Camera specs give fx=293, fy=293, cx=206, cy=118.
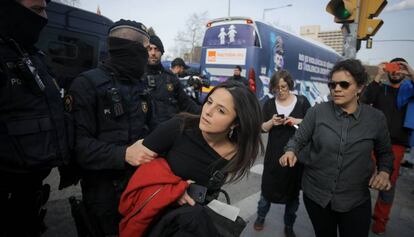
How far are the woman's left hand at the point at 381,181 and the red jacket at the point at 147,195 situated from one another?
153cm

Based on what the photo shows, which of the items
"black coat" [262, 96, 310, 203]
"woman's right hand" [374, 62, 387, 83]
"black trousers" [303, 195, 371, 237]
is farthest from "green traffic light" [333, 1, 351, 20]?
"black trousers" [303, 195, 371, 237]

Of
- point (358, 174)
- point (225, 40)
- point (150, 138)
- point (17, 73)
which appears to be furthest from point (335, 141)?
point (225, 40)

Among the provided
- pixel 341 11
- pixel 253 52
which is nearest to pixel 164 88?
pixel 341 11

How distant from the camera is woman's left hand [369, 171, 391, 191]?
2150 millimetres

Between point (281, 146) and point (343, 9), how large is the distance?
2598 millimetres

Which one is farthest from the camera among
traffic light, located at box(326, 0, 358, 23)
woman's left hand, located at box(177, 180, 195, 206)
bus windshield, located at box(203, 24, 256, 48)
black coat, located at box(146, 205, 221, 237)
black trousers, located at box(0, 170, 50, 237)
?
bus windshield, located at box(203, 24, 256, 48)

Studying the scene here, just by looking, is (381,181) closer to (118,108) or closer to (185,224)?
→ (185,224)

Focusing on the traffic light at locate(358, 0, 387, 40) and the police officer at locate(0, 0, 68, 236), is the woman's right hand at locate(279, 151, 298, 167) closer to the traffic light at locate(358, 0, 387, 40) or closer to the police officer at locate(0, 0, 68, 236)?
the police officer at locate(0, 0, 68, 236)

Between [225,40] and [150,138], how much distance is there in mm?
8225

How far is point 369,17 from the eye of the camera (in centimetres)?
460

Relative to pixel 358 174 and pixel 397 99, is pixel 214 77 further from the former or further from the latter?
pixel 358 174

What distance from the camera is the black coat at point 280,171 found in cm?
315

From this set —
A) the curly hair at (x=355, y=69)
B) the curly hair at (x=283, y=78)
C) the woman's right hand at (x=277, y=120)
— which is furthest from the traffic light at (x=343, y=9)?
the curly hair at (x=355, y=69)

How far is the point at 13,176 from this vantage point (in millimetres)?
1557
